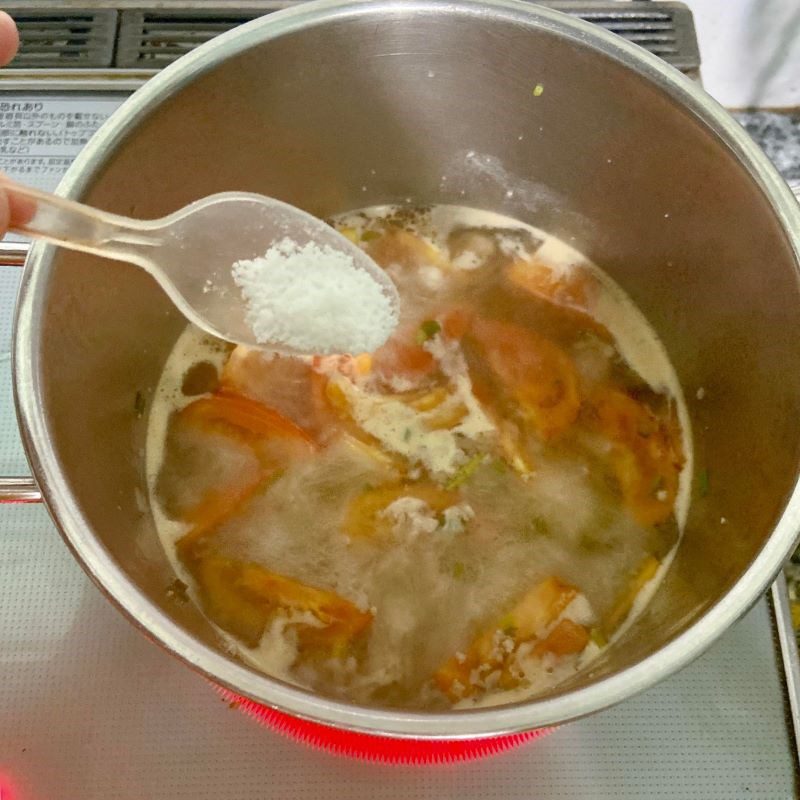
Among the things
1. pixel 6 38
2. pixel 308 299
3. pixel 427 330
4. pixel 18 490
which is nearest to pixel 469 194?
pixel 427 330

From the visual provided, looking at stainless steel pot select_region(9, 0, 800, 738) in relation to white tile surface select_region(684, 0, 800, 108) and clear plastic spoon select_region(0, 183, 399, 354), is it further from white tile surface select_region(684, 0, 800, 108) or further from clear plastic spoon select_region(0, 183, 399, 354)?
white tile surface select_region(684, 0, 800, 108)

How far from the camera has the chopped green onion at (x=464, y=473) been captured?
907 mm

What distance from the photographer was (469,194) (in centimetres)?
106

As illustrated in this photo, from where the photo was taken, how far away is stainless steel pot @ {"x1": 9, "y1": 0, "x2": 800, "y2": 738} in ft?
1.94

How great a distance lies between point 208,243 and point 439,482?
14.4 inches

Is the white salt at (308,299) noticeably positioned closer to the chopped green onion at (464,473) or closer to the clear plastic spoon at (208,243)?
the clear plastic spoon at (208,243)

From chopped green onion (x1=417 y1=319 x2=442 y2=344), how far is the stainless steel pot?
188 mm

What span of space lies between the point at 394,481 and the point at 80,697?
1.28 feet

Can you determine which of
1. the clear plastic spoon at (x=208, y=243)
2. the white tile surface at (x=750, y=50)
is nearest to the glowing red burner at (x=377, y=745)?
the clear plastic spoon at (x=208, y=243)

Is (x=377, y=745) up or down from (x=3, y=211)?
down

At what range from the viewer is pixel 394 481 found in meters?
0.91

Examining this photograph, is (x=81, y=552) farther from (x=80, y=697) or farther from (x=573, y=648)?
(x=573, y=648)

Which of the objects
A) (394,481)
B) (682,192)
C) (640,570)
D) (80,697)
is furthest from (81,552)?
(682,192)

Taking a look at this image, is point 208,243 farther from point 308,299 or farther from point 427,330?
point 427,330
